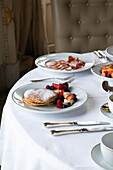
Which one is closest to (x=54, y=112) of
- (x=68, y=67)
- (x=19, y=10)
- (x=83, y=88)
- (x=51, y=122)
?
(x=51, y=122)

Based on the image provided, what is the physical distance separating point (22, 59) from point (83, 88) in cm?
273

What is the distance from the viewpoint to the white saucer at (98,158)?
69 centimetres

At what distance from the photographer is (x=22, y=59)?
12.6 feet

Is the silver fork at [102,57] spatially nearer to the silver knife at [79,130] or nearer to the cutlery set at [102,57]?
the cutlery set at [102,57]

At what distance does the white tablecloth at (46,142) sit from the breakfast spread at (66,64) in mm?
283

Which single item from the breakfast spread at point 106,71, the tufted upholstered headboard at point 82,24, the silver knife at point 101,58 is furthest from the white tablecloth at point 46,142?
the tufted upholstered headboard at point 82,24

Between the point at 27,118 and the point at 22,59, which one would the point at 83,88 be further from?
the point at 22,59

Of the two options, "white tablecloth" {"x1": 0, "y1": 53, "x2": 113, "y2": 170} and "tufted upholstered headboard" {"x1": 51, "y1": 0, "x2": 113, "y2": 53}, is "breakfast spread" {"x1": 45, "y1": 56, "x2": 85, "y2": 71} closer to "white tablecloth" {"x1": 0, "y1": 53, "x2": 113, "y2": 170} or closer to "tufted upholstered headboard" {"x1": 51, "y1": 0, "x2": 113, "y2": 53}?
"white tablecloth" {"x1": 0, "y1": 53, "x2": 113, "y2": 170}

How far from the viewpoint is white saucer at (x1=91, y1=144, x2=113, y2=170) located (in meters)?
0.69

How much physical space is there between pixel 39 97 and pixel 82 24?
147 centimetres

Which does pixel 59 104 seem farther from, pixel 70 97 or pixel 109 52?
pixel 109 52

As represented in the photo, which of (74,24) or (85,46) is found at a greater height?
(74,24)

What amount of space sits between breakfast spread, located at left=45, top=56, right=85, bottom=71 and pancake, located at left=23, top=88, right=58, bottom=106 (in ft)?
1.23

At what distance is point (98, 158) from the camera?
2.36ft
